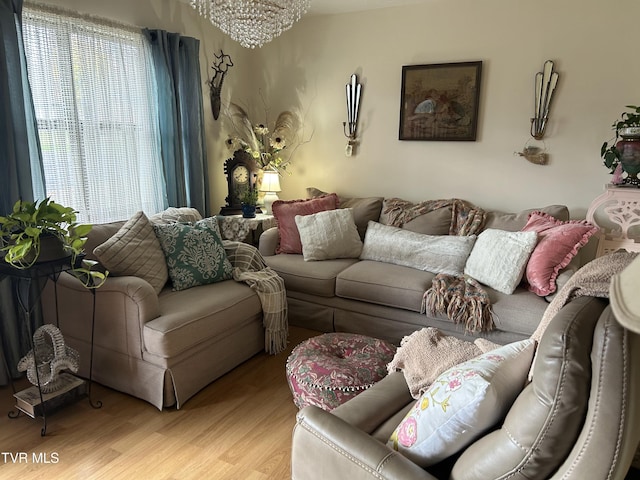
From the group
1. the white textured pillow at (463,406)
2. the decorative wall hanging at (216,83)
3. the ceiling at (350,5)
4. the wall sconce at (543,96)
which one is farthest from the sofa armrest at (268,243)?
the white textured pillow at (463,406)

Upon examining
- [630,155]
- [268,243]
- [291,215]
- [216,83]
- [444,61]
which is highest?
[444,61]

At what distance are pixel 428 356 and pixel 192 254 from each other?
5.16 ft

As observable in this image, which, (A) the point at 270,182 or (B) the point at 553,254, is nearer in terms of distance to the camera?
(B) the point at 553,254

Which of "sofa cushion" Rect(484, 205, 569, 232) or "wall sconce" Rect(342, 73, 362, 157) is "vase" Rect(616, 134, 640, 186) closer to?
"sofa cushion" Rect(484, 205, 569, 232)

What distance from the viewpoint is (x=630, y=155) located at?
2.60 meters

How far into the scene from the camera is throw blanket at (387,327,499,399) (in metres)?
1.59

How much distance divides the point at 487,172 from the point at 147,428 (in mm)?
2947

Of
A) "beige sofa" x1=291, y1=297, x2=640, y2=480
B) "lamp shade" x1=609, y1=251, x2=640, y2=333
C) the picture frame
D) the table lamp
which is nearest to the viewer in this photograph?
"lamp shade" x1=609, y1=251, x2=640, y2=333

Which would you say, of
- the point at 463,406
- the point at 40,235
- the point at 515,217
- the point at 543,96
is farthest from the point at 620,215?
the point at 40,235

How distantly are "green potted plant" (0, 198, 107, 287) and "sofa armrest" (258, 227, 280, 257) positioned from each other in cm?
152

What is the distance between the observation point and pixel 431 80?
3463 millimetres

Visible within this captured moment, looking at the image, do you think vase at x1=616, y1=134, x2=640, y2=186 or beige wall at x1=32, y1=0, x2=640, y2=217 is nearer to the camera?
vase at x1=616, y1=134, x2=640, y2=186

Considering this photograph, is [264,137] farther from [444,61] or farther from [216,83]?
[444,61]

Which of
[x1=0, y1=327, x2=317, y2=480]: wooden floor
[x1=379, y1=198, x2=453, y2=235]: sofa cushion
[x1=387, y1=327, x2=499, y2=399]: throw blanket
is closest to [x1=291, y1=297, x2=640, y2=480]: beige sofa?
[x1=387, y1=327, x2=499, y2=399]: throw blanket
